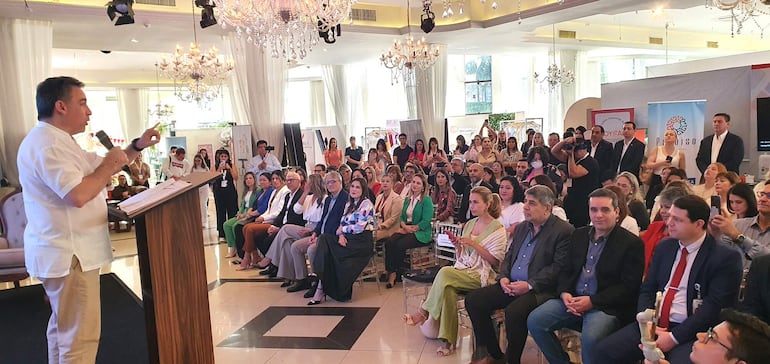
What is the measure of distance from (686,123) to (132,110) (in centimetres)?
1774

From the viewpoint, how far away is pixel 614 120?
872 centimetres

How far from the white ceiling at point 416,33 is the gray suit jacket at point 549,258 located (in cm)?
605

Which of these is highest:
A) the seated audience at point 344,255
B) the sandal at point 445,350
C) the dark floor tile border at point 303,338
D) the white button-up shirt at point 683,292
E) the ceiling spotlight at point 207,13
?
the ceiling spotlight at point 207,13

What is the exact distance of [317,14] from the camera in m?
5.51

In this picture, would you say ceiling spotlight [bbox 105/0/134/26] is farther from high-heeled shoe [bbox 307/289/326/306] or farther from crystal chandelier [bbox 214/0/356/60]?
high-heeled shoe [bbox 307/289/326/306]

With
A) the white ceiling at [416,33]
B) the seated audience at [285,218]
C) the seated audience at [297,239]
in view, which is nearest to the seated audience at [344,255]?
the seated audience at [297,239]

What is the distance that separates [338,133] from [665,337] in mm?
13418

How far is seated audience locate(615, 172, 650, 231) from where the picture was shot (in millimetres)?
4227

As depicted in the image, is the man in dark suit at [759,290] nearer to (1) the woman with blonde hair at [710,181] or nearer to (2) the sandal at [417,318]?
(2) the sandal at [417,318]

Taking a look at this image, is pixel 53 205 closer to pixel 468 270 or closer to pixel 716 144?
pixel 468 270

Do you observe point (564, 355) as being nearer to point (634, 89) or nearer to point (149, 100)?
point (634, 89)

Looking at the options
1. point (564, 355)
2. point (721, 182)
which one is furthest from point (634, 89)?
point (564, 355)

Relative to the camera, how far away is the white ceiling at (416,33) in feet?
27.0

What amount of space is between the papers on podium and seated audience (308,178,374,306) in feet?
8.89
